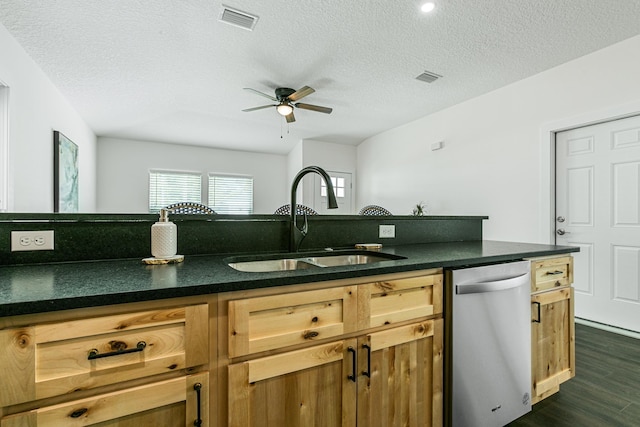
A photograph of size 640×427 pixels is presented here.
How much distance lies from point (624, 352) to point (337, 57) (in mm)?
3422

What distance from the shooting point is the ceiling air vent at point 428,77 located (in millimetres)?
3423

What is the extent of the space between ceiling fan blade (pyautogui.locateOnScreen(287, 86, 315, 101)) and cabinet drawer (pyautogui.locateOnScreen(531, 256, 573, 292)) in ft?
8.59

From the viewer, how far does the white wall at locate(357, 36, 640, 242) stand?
9.38ft

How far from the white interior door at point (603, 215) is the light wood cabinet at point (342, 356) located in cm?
271

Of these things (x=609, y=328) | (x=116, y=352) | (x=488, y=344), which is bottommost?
(x=609, y=328)

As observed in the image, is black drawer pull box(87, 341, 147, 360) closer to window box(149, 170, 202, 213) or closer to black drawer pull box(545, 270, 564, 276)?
black drawer pull box(545, 270, 564, 276)

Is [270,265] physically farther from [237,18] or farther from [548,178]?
[548,178]

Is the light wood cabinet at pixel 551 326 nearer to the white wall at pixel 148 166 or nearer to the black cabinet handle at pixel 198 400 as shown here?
the black cabinet handle at pixel 198 400

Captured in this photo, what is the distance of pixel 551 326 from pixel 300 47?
286 centimetres

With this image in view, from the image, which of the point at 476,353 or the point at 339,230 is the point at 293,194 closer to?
the point at 339,230

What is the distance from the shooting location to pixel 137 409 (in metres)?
0.73

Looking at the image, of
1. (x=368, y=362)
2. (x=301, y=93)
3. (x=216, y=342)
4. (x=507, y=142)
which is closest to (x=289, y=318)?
(x=216, y=342)

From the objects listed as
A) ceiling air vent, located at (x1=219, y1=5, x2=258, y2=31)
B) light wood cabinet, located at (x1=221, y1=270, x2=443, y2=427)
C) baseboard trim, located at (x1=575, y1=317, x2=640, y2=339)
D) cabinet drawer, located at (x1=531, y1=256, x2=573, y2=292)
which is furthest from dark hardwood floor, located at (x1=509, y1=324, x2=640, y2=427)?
ceiling air vent, located at (x1=219, y1=5, x2=258, y2=31)

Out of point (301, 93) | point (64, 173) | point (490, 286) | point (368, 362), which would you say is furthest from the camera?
point (64, 173)
